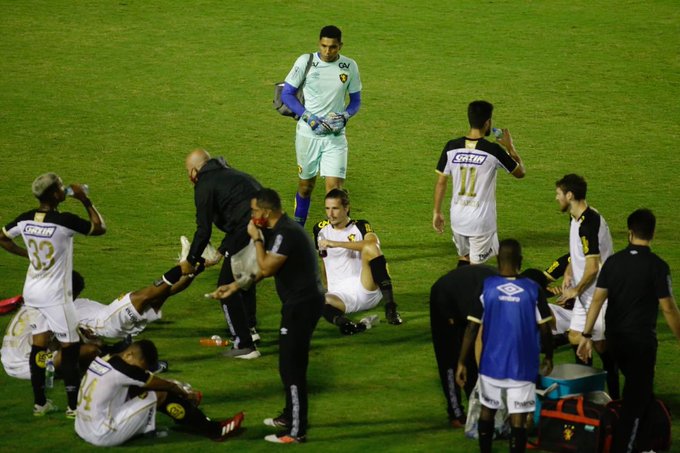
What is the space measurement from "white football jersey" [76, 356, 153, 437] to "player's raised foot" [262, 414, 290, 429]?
44.8 inches

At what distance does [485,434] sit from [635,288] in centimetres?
157

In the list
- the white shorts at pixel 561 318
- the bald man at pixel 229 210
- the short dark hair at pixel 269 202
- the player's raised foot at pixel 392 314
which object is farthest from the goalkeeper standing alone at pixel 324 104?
the short dark hair at pixel 269 202

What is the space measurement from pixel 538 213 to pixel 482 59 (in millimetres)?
8029

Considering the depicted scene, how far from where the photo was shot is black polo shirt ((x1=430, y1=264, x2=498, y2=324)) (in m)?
9.48

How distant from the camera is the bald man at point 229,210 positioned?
11.5 m

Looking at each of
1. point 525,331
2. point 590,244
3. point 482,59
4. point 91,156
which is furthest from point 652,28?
point 525,331

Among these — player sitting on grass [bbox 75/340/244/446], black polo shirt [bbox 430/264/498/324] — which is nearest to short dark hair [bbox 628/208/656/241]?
black polo shirt [bbox 430/264/498/324]

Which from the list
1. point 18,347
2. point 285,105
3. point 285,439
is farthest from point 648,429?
point 285,105

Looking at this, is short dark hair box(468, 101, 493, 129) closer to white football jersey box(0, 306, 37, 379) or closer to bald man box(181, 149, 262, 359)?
bald man box(181, 149, 262, 359)

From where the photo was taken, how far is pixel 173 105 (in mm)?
22250

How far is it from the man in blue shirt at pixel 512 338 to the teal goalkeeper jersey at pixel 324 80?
6.53 meters

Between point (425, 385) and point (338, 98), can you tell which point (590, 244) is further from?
point (338, 98)

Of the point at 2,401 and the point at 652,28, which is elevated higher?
the point at 652,28

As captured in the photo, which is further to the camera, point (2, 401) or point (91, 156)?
point (91, 156)
